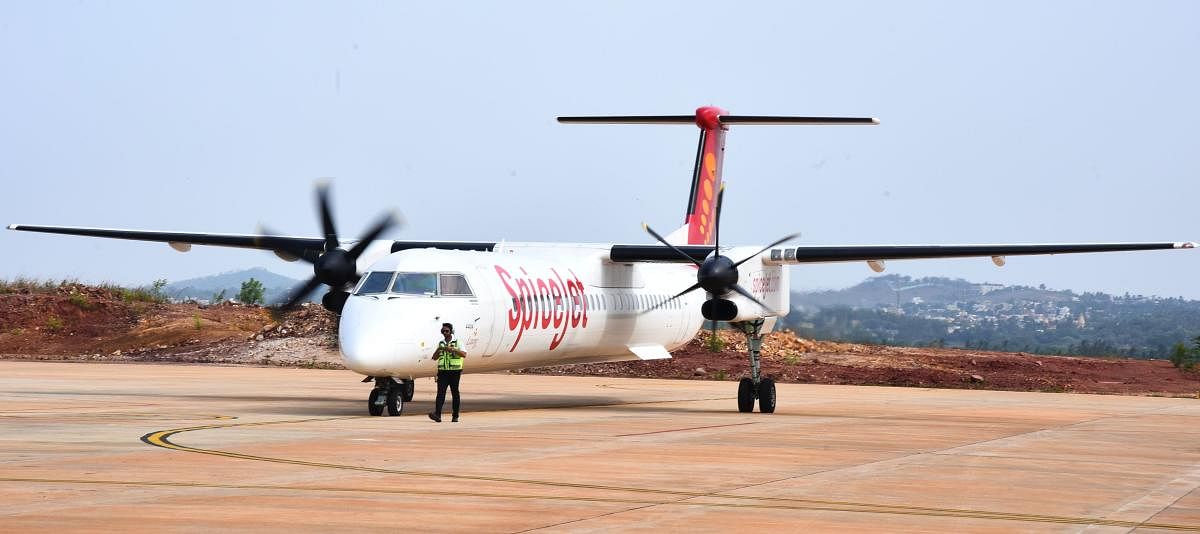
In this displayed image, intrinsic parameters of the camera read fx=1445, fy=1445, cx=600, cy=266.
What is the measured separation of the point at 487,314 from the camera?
21953 mm

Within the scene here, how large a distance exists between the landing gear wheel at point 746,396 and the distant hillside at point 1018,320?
17.0m

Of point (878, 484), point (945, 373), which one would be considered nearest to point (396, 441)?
point (878, 484)

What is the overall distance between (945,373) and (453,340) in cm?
2505

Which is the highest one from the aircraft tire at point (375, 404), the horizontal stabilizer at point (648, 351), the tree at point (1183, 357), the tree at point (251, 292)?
the tree at point (251, 292)

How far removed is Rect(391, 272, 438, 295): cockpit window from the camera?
2083 centimetres

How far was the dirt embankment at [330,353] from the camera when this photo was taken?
42531 mm

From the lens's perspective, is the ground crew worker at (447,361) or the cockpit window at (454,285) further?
the cockpit window at (454,285)

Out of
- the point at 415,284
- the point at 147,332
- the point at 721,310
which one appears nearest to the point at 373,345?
the point at 415,284

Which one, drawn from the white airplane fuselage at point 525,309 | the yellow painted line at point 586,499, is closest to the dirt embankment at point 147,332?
the white airplane fuselage at point 525,309

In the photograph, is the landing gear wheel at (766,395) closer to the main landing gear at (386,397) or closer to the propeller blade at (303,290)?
the main landing gear at (386,397)

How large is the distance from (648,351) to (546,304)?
473 cm

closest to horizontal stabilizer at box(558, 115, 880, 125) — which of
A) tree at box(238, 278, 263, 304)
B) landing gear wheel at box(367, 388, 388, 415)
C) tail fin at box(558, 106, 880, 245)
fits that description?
tail fin at box(558, 106, 880, 245)

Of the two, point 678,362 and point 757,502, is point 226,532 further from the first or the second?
point 678,362

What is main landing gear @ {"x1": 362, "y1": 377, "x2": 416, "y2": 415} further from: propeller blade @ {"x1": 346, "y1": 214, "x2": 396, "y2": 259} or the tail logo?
the tail logo
